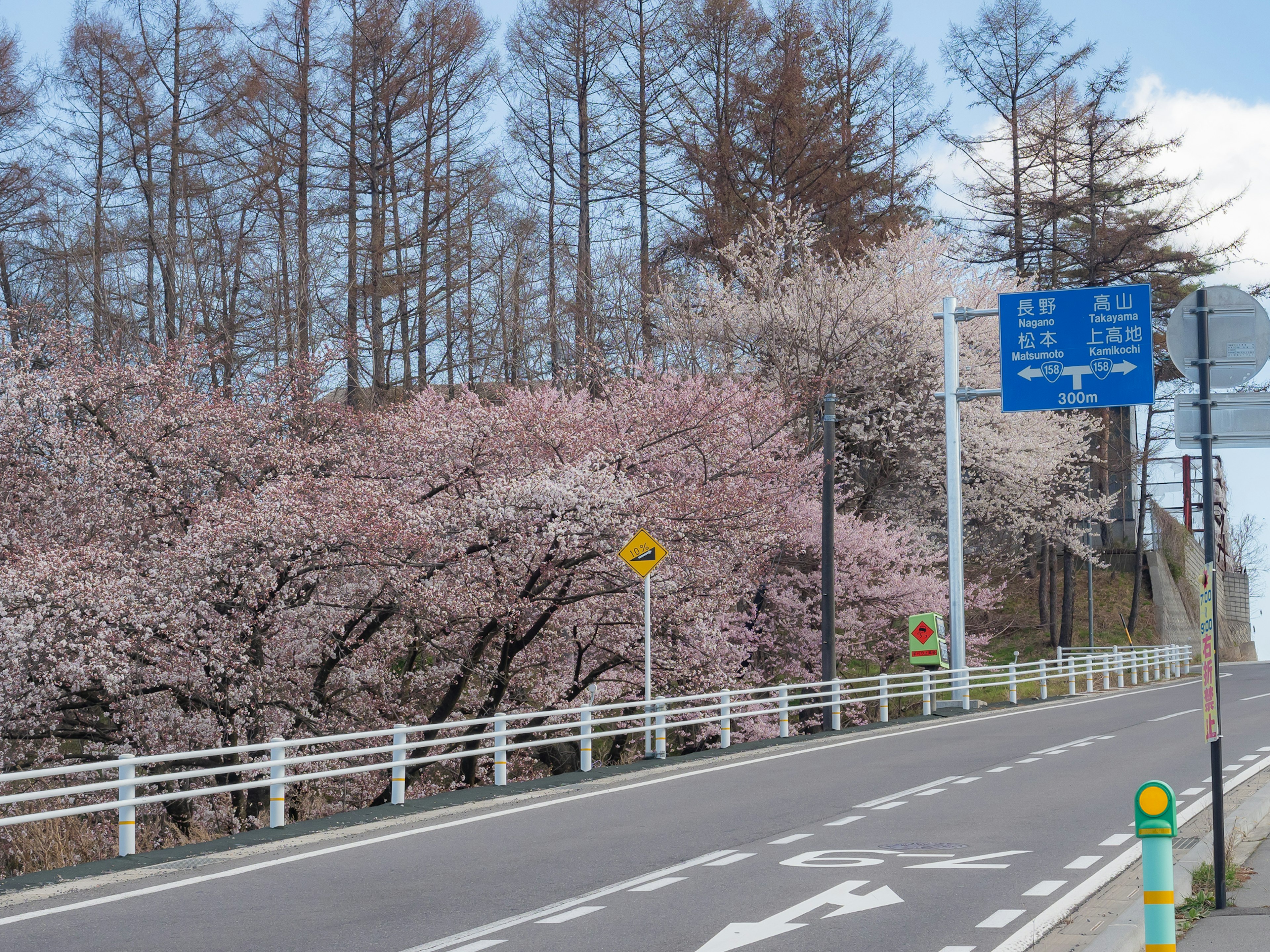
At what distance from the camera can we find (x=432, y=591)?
20750 mm

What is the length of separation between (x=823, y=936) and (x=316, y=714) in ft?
52.2

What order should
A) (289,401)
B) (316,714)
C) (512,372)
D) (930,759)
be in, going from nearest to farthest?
1. (930,759)
2. (316,714)
3. (289,401)
4. (512,372)

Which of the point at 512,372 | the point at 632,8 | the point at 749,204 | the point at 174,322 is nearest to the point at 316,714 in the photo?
the point at 174,322

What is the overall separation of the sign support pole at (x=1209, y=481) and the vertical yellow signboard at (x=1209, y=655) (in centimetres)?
4

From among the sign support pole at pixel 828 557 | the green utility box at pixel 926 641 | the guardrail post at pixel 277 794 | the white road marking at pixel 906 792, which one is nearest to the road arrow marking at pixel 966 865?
the white road marking at pixel 906 792

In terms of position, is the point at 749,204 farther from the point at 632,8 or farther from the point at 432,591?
the point at 432,591

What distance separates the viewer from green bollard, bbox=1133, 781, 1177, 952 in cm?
593

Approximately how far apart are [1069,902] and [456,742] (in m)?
8.81

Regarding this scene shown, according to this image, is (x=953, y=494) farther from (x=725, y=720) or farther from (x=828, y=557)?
(x=725, y=720)

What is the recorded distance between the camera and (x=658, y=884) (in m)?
9.51

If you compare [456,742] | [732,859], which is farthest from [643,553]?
[732,859]

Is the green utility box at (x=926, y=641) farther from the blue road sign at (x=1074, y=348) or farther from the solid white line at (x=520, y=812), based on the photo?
the blue road sign at (x=1074, y=348)

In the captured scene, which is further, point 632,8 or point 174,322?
point 632,8

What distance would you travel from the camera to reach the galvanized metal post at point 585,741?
1725 centimetres
